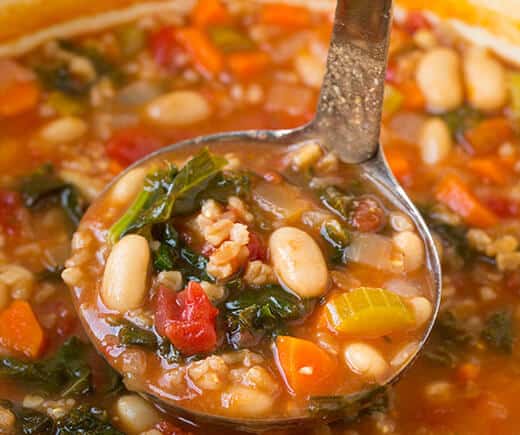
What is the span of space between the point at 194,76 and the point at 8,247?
1.28m

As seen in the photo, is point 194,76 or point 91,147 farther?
point 194,76

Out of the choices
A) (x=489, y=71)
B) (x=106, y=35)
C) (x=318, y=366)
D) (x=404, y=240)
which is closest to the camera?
(x=318, y=366)

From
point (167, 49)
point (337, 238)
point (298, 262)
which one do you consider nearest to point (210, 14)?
point (167, 49)

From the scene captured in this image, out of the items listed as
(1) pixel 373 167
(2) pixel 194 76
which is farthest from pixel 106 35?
(1) pixel 373 167

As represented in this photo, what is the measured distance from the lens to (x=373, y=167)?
3.08 metres

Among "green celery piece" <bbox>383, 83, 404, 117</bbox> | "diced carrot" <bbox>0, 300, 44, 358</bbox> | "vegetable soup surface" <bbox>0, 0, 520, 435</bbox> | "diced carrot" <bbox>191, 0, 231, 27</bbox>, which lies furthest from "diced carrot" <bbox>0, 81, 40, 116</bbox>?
"green celery piece" <bbox>383, 83, 404, 117</bbox>

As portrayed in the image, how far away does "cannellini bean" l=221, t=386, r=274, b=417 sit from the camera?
2441mm

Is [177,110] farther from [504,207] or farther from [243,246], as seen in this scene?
[504,207]

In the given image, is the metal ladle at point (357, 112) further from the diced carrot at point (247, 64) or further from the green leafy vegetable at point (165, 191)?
the diced carrot at point (247, 64)

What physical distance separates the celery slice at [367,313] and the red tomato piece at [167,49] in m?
1.87

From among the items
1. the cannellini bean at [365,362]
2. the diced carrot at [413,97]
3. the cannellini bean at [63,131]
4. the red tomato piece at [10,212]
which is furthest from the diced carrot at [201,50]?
the cannellini bean at [365,362]

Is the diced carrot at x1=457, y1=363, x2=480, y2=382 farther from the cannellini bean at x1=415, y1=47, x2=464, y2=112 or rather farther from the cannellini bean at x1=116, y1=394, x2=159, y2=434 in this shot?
the cannellini bean at x1=415, y1=47, x2=464, y2=112

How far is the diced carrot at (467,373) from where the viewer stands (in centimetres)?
292

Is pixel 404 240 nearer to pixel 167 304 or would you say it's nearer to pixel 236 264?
pixel 236 264
